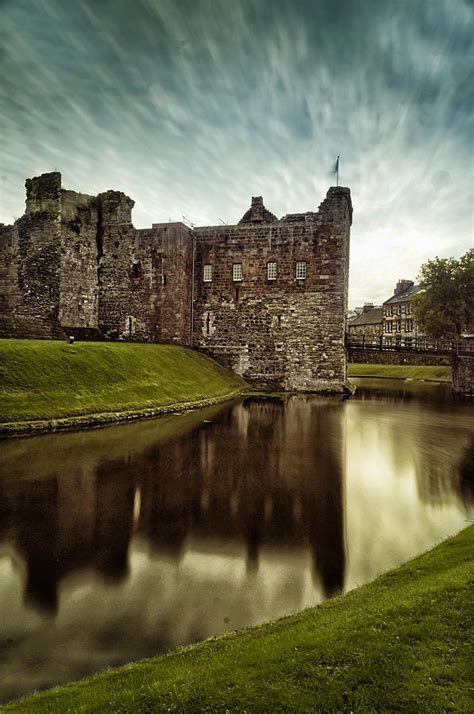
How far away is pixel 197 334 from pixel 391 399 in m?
18.3

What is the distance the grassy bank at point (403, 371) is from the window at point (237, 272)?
3218 cm

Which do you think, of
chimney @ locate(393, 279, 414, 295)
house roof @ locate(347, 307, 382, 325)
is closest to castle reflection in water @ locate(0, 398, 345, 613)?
chimney @ locate(393, 279, 414, 295)

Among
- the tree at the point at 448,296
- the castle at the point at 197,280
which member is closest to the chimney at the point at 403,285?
the tree at the point at 448,296

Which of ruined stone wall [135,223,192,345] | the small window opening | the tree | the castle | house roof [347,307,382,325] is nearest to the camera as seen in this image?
the castle

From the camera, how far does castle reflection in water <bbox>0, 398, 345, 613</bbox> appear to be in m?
7.70

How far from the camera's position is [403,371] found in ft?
211

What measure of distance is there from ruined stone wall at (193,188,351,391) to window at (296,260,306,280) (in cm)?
28

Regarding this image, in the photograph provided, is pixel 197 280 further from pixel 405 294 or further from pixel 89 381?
pixel 405 294

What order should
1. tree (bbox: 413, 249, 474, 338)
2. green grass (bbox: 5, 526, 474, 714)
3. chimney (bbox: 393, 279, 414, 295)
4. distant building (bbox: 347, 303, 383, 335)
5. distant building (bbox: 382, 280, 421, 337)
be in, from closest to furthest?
green grass (bbox: 5, 526, 474, 714), tree (bbox: 413, 249, 474, 338), distant building (bbox: 382, 280, 421, 337), chimney (bbox: 393, 279, 414, 295), distant building (bbox: 347, 303, 383, 335)

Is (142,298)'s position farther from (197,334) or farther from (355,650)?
(355,650)

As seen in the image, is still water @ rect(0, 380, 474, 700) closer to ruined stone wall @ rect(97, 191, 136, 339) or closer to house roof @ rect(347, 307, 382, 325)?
ruined stone wall @ rect(97, 191, 136, 339)

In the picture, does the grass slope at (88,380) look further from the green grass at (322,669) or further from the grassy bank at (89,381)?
the green grass at (322,669)

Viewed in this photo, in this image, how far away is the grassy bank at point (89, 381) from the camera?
18891 mm

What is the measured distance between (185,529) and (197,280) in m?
32.9
